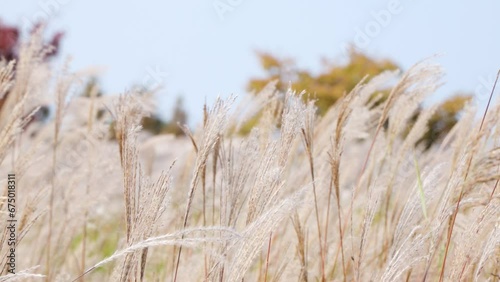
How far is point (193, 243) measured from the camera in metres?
1.22

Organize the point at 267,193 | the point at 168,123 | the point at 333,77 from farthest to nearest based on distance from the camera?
the point at 168,123 → the point at 333,77 → the point at 267,193

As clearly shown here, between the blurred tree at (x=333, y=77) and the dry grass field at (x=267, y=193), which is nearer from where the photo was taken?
the dry grass field at (x=267, y=193)

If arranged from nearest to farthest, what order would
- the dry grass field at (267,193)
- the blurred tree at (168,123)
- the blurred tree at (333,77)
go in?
the dry grass field at (267,193) < the blurred tree at (333,77) < the blurred tree at (168,123)

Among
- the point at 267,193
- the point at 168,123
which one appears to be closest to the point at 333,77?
the point at 168,123

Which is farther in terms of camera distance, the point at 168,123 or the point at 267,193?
the point at 168,123

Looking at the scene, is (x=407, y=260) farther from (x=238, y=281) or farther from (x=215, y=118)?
(x=215, y=118)

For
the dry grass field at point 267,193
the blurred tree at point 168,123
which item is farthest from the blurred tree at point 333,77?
the dry grass field at point 267,193

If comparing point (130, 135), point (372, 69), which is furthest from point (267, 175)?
point (372, 69)

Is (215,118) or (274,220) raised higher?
(215,118)

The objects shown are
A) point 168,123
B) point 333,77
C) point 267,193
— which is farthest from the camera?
point 168,123

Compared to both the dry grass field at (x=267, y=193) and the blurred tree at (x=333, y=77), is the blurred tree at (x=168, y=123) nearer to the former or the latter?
the blurred tree at (x=333, y=77)

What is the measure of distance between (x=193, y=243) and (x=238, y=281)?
20cm

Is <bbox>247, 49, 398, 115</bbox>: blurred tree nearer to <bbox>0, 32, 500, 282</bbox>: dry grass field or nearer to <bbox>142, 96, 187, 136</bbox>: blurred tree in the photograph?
<bbox>142, 96, 187, 136</bbox>: blurred tree

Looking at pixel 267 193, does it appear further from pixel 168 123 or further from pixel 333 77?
pixel 168 123
